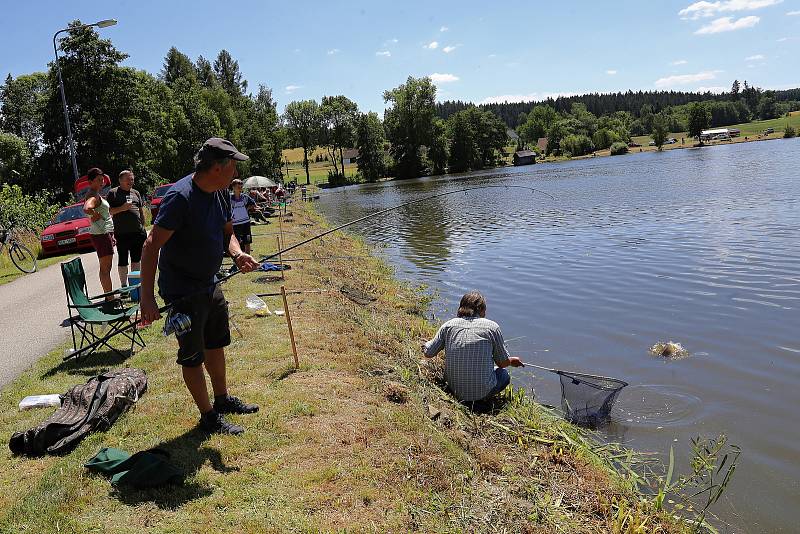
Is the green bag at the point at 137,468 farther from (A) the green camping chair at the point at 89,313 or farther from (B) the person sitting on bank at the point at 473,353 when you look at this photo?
(B) the person sitting on bank at the point at 473,353

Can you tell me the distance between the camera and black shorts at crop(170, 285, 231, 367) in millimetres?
4375

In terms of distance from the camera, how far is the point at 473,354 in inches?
247

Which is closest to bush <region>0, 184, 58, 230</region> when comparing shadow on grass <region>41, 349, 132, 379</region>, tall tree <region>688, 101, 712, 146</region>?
shadow on grass <region>41, 349, 132, 379</region>

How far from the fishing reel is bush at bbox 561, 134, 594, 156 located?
4798 inches

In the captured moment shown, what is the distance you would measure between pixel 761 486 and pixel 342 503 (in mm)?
3913

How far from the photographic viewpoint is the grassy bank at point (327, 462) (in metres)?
3.79

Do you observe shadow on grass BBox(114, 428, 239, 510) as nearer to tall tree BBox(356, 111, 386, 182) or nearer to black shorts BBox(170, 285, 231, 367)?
black shorts BBox(170, 285, 231, 367)

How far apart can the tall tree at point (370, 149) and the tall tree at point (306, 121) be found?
420 inches

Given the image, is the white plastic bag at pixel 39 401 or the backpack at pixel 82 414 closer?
the backpack at pixel 82 414

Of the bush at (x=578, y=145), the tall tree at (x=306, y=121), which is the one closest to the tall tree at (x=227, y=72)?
the tall tree at (x=306, y=121)

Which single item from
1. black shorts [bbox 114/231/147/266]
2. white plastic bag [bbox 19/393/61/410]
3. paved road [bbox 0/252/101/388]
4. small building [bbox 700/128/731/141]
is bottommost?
white plastic bag [bbox 19/393/61/410]

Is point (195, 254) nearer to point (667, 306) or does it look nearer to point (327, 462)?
point (327, 462)

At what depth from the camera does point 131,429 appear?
16.3ft

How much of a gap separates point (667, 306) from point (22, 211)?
Answer: 2264 cm
